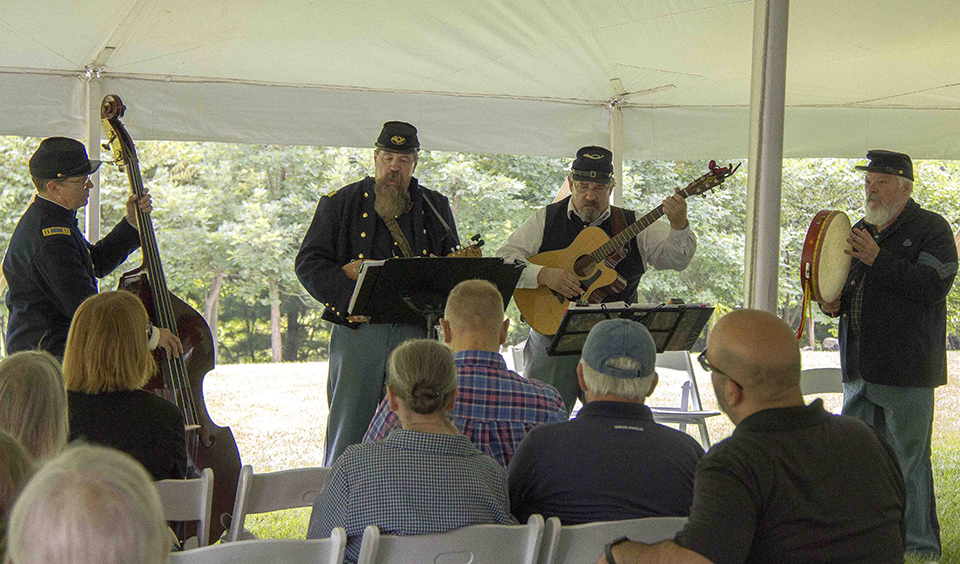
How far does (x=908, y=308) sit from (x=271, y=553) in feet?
9.83

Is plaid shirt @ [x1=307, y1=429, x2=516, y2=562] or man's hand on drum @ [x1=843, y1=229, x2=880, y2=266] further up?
man's hand on drum @ [x1=843, y1=229, x2=880, y2=266]

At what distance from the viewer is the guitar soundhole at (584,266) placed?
4172mm

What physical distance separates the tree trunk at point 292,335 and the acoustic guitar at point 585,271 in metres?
10.9

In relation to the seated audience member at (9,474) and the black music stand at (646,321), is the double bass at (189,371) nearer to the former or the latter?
the black music stand at (646,321)

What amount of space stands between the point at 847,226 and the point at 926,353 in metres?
0.61

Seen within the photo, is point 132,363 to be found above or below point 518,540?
above

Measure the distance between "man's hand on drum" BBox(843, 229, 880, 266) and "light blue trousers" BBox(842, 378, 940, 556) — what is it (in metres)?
0.57

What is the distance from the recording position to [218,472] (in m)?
3.27

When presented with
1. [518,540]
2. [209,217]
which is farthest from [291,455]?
[209,217]

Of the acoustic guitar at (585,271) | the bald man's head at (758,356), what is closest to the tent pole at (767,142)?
the acoustic guitar at (585,271)

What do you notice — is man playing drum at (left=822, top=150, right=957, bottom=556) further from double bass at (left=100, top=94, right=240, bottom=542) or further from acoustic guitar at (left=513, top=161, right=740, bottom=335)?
double bass at (left=100, top=94, right=240, bottom=542)

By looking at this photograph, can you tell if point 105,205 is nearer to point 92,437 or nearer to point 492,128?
point 492,128

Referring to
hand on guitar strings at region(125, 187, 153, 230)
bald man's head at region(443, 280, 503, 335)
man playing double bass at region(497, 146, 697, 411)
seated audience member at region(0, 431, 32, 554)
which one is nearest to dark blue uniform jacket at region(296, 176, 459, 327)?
man playing double bass at region(497, 146, 697, 411)

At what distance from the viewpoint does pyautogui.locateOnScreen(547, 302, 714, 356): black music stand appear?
3.40m
